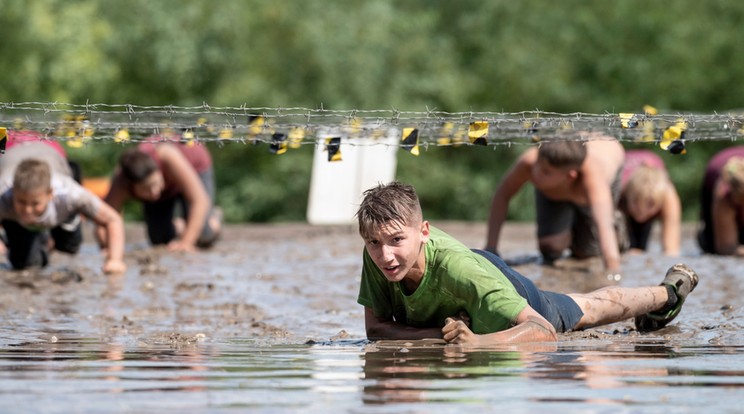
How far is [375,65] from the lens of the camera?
30016mm

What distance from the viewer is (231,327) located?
955 cm

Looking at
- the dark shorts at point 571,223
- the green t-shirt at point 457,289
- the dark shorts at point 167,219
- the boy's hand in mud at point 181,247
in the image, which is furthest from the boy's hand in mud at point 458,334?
the dark shorts at point 167,219

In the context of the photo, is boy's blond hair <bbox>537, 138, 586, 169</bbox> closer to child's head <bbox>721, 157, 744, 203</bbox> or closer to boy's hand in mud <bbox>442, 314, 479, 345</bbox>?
child's head <bbox>721, 157, 744, 203</bbox>

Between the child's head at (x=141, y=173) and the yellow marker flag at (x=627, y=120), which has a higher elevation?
the child's head at (x=141, y=173)

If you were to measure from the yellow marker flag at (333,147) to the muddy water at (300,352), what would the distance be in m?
1.13

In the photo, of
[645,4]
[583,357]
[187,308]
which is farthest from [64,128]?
[645,4]

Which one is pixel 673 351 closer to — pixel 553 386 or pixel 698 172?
pixel 553 386

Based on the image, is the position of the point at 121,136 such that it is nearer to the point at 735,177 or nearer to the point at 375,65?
the point at 735,177

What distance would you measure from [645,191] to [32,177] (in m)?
7.01

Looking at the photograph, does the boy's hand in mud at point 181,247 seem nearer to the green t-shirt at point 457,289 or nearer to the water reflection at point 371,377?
the water reflection at point 371,377

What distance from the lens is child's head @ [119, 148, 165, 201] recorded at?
14344mm

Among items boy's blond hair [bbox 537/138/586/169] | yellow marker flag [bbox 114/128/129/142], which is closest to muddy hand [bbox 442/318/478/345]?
yellow marker flag [bbox 114/128/129/142]

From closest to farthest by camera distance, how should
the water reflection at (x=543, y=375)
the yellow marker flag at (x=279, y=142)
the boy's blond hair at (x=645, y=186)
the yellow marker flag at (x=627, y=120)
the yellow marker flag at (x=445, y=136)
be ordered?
the water reflection at (x=543, y=375) < the yellow marker flag at (x=627, y=120) < the yellow marker flag at (x=279, y=142) < the yellow marker flag at (x=445, y=136) < the boy's blond hair at (x=645, y=186)

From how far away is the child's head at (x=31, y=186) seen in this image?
1135 centimetres
